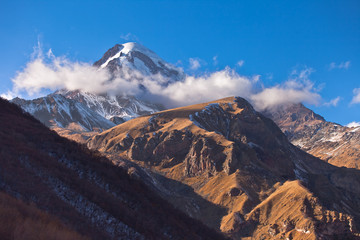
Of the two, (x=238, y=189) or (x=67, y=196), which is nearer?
(x=67, y=196)

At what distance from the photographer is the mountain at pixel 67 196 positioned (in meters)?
13.3

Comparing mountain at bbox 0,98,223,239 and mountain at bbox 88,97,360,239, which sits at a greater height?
mountain at bbox 88,97,360,239

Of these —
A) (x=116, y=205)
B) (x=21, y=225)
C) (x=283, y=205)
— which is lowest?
(x=21, y=225)

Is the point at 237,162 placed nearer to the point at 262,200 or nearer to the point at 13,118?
the point at 262,200

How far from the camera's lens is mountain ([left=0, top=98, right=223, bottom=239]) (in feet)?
43.7

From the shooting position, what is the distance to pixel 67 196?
20562mm

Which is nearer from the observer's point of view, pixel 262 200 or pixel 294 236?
pixel 294 236

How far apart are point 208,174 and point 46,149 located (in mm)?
139763

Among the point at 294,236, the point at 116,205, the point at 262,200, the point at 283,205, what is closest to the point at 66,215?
the point at 116,205

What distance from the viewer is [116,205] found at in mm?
22750

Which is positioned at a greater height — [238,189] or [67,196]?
[238,189]

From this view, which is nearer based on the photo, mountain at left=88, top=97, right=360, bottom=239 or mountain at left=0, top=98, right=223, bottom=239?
mountain at left=0, top=98, right=223, bottom=239

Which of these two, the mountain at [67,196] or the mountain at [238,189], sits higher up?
the mountain at [238,189]

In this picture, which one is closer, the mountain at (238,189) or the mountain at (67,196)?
the mountain at (67,196)
